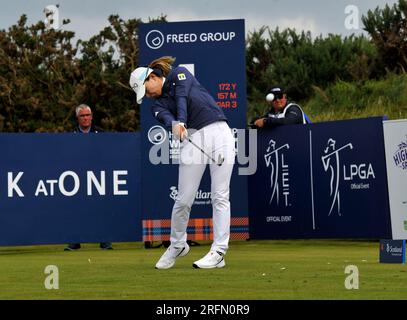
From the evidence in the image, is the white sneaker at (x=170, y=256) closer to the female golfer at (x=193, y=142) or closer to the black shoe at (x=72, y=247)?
the female golfer at (x=193, y=142)

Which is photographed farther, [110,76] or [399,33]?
[399,33]

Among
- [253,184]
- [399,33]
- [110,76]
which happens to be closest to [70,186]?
[253,184]

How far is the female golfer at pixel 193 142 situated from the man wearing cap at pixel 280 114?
5.41m

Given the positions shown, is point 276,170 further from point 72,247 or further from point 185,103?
point 185,103

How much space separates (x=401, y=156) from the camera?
13.6 meters

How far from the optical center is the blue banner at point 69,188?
1603cm

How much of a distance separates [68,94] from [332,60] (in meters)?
8.59

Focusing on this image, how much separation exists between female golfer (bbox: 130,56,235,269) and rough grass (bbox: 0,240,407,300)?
356 millimetres

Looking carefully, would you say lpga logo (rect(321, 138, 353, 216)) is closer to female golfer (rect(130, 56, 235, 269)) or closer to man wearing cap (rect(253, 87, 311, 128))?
man wearing cap (rect(253, 87, 311, 128))

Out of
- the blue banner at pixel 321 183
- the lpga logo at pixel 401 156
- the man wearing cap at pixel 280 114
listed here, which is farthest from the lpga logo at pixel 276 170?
the lpga logo at pixel 401 156

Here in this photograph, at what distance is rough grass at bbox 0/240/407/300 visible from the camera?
27.7 ft

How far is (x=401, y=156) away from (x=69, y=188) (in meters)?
4.90

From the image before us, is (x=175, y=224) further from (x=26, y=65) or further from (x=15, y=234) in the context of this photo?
(x=26, y=65)

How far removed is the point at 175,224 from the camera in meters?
10.9
